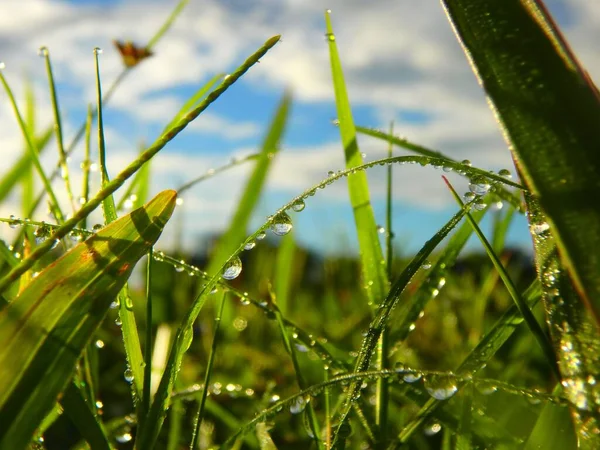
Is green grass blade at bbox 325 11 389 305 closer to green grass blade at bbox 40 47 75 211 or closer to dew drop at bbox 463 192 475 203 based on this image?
dew drop at bbox 463 192 475 203

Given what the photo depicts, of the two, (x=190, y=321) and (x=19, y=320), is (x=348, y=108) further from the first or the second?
(x=19, y=320)

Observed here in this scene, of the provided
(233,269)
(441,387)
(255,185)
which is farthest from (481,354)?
(255,185)

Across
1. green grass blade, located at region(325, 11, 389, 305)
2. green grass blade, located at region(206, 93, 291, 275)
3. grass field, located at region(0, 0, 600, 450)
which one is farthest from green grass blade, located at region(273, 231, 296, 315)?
green grass blade, located at region(325, 11, 389, 305)

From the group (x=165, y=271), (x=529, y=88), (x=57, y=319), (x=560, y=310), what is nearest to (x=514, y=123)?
(x=529, y=88)

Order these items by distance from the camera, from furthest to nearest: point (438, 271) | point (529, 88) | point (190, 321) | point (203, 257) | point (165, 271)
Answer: point (203, 257) → point (165, 271) → point (438, 271) → point (190, 321) → point (529, 88)

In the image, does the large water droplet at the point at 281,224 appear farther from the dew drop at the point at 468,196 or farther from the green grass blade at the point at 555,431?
the green grass blade at the point at 555,431

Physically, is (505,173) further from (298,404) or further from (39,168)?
(39,168)
